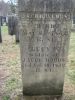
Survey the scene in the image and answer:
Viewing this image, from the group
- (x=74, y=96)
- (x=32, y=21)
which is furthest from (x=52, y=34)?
(x=74, y=96)

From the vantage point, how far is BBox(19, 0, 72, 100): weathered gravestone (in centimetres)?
386

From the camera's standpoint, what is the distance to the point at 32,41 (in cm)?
399

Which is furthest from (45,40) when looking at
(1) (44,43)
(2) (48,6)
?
(2) (48,6)

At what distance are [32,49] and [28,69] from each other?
363mm

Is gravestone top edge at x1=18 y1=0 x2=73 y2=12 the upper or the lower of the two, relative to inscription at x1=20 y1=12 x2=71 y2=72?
upper

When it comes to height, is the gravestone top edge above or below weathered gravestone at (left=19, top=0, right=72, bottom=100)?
above

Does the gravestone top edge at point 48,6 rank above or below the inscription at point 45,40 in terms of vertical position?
above

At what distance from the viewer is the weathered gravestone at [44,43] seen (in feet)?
12.6

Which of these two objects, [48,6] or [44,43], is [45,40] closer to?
Result: [44,43]

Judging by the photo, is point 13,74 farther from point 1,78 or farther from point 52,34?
point 52,34

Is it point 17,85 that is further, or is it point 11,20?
point 11,20

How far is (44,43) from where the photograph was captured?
4.02 m

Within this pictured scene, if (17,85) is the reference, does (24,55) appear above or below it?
above

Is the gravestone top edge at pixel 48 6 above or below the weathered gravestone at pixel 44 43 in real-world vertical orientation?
above
